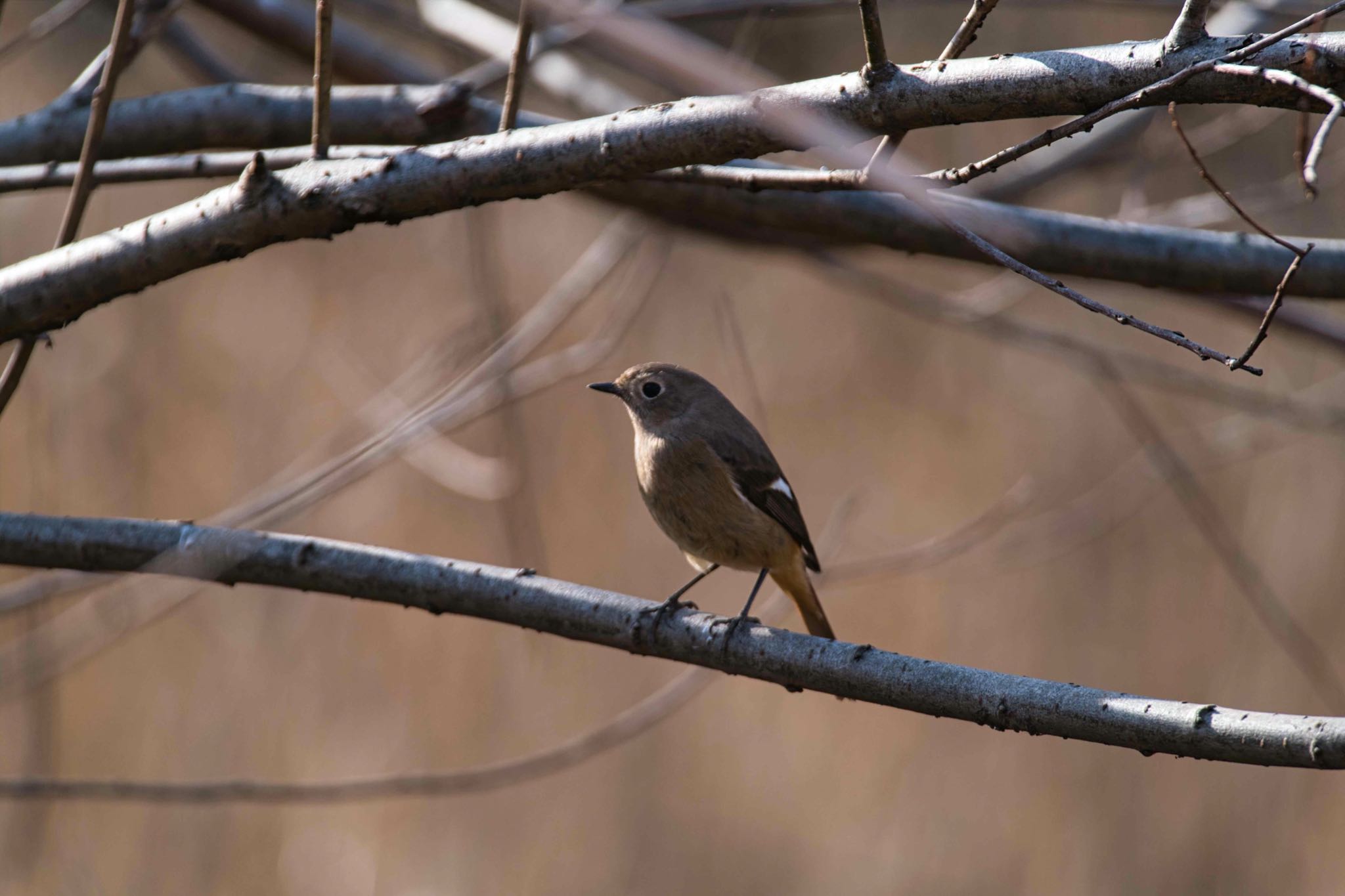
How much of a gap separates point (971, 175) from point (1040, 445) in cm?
645

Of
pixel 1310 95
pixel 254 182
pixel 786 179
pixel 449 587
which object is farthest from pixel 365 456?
pixel 1310 95

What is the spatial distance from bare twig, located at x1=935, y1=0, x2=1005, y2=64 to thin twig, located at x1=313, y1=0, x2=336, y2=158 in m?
0.95

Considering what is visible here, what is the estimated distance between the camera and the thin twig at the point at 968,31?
4.89 feet

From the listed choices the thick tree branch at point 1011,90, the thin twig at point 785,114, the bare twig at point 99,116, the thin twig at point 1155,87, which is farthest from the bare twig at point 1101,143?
the bare twig at point 99,116

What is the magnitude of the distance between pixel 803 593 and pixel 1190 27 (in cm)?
236

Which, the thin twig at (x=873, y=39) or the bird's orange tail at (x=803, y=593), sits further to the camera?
the bird's orange tail at (x=803, y=593)

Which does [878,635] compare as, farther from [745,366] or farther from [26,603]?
[26,603]

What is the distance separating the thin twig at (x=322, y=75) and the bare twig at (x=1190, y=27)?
4.03ft

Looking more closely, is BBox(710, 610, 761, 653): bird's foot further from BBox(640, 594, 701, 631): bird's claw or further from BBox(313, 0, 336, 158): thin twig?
BBox(313, 0, 336, 158): thin twig

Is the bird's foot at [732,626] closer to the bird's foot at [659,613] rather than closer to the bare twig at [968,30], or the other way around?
the bird's foot at [659,613]

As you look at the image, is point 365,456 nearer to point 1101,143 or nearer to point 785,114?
point 785,114

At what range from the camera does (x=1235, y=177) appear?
8.45m

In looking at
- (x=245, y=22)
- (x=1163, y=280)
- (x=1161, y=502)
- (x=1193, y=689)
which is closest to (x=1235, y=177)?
(x=1161, y=502)

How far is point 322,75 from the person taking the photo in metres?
1.78
